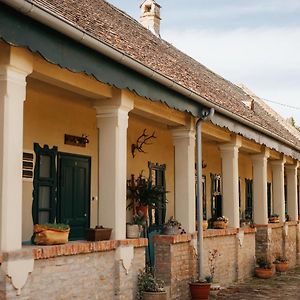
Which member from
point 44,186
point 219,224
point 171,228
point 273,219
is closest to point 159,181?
point 219,224

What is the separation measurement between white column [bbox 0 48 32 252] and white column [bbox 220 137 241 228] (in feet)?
27.3

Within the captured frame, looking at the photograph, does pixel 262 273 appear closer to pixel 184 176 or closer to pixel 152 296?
pixel 184 176

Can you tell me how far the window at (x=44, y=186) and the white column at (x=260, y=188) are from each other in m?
8.32

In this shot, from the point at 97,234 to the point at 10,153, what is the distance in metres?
2.29

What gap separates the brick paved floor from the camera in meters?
12.6

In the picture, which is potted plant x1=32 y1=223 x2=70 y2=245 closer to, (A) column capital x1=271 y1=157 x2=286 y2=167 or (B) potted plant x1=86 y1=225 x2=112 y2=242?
(B) potted plant x1=86 y1=225 x2=112 y2=242

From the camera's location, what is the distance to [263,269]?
15867 millimetres

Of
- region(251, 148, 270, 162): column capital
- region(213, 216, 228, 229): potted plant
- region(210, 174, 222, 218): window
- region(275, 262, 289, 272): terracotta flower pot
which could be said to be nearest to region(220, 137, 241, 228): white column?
region(213, 216, 228, 229): potted plant

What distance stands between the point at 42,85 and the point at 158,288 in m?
3.59

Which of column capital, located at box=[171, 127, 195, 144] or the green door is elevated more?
column capital, located at box=[171, 127, 195, 144]

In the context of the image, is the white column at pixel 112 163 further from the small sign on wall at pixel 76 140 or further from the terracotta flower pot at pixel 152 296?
the small sign on wall at pixel 76 140

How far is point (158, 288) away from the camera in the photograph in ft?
31.1

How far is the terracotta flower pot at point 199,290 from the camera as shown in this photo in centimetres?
1120

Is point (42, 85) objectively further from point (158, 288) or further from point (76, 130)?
point (158, 288)
